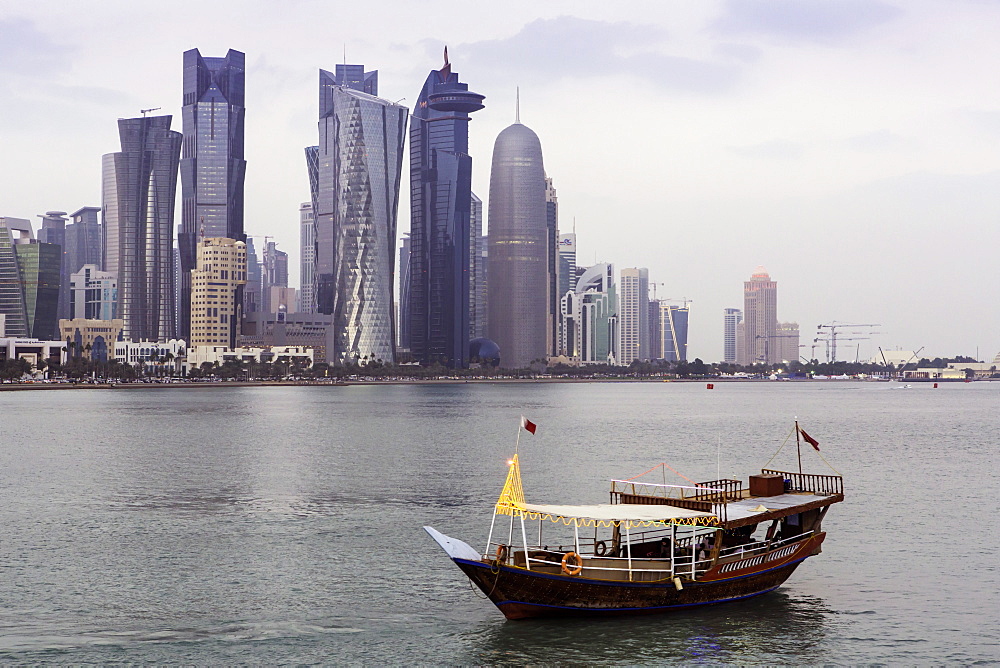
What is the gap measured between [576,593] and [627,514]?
3529 mm

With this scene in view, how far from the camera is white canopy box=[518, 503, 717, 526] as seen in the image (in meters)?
35.7

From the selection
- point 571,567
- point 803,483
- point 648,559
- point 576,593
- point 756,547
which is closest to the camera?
point 571,567

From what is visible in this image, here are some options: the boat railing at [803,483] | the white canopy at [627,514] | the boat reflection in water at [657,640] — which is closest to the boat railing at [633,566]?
the white canopy at [627,514]

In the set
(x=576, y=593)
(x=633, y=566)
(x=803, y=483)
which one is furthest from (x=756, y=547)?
(x=576, y=593)

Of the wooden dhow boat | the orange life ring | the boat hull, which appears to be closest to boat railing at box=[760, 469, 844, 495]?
the wooden dhow boat

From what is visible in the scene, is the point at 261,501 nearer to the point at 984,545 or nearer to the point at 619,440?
the point at 984,545

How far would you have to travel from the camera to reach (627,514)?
120ft

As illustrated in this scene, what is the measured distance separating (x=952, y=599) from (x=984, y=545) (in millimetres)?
12933

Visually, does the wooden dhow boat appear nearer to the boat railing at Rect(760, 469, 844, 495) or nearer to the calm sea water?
the calm sea water

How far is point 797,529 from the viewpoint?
42.1 meters

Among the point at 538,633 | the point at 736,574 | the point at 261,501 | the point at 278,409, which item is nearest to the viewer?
the point at 538,633

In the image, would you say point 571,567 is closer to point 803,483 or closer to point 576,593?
point 576,593

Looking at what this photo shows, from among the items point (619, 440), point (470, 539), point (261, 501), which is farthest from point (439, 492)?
point (619, 440)

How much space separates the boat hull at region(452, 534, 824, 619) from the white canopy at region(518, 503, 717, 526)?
214 centimetres
